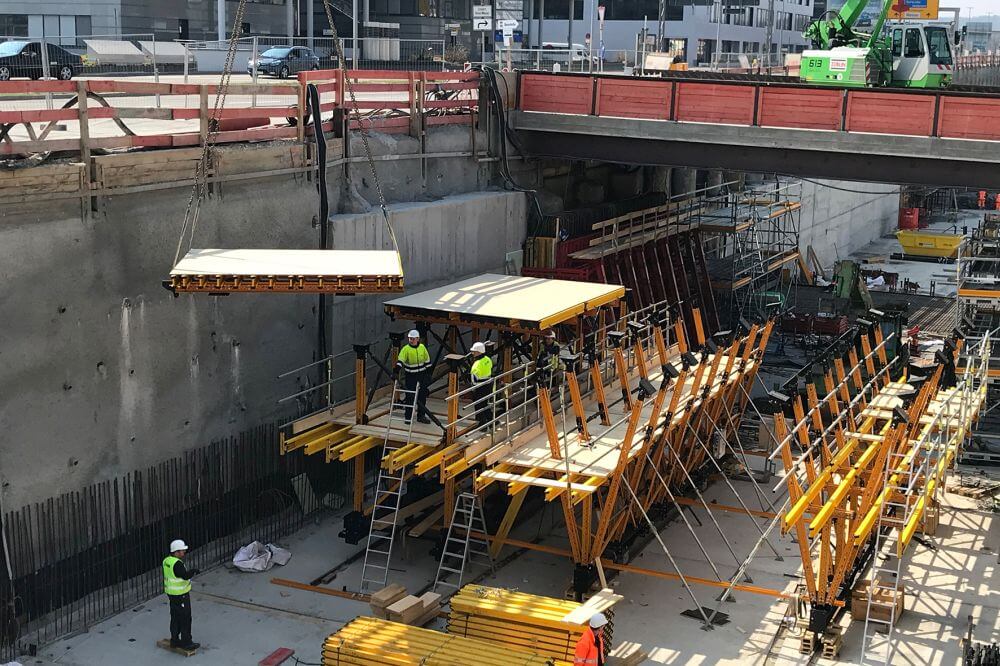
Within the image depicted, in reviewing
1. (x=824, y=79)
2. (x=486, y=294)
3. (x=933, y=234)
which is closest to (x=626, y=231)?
(x=824, y=79)

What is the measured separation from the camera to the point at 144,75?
37.9 meters

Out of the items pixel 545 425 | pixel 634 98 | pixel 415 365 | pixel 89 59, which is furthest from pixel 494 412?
pixel 89 59

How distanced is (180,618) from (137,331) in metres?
4.44

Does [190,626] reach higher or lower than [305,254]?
lower

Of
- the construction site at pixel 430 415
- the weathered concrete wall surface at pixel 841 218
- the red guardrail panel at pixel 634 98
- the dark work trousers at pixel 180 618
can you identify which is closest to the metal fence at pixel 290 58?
the red guardrail panel at pixel 634 98

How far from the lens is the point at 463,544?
65.1 ft

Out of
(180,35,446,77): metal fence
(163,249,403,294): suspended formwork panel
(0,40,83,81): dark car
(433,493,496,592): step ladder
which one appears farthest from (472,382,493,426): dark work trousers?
(180,35,446,77): metal fence

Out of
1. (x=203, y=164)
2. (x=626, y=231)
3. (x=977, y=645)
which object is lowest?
(x=977, y=645)

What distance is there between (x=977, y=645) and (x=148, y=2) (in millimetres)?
51853

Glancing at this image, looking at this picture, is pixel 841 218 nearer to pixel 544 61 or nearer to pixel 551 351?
pixel 544 61

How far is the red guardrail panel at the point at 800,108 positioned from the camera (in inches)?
978

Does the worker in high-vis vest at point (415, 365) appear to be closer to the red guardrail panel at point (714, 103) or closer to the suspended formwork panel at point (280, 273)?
the suspended formwork panel at point (280, 273)

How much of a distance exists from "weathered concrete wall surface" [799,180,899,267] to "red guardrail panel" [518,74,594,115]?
16.7m

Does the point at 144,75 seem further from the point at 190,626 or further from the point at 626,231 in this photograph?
the point at 190,626
